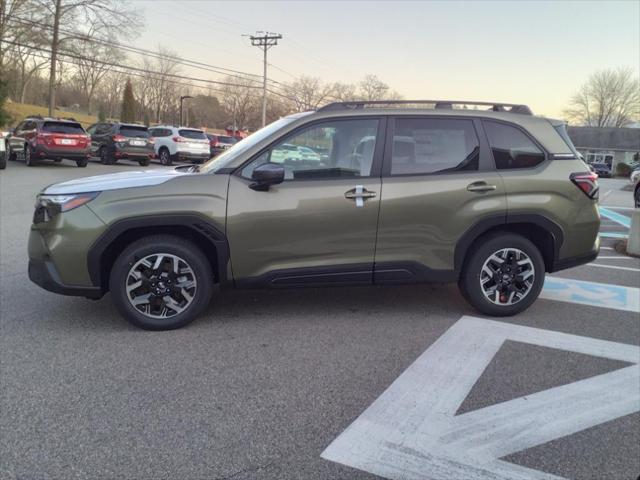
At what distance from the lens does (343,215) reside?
4312 mm

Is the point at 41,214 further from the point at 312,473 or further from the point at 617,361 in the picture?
the point at 617,361

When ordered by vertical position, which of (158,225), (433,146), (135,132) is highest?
(135,132)

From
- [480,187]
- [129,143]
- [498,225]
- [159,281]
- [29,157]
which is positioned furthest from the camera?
[129,143]

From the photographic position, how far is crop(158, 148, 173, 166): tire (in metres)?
24.0

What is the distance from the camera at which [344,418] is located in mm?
Result: 2959

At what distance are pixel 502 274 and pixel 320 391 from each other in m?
2.30

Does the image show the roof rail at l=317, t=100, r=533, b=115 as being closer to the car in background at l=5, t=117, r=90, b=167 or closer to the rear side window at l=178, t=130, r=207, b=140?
the car in background at l=5, t=117, r=90, b=167

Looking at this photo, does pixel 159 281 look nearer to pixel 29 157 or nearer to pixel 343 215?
pixel 343 215

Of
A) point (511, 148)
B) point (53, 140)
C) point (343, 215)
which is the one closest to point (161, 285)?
point (343, 215)

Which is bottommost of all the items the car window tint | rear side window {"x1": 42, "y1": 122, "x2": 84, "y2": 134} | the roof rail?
the car window tint

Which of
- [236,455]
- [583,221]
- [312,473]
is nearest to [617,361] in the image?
[583,221]

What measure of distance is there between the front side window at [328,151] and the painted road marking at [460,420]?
1.67 metres

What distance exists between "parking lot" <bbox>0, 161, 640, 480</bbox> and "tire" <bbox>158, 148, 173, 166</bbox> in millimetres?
19663

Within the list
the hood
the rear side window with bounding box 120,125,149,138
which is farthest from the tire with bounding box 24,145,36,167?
the hood
